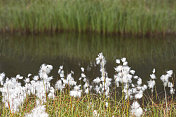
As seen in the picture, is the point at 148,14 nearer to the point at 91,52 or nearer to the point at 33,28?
the point at 91,52

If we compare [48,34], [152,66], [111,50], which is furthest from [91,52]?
[48,34]

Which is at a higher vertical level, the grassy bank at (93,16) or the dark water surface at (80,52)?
the grassy bank at (93,16)

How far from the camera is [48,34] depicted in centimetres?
1009

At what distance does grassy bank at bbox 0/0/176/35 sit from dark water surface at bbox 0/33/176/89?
464mm

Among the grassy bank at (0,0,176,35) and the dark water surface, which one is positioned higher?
the grassy bank at (0,0,176,35)

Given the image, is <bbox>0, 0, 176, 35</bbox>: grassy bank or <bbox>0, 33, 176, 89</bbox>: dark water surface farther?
<bbox>0, 0, 176, 35</bbox>: grassy bank

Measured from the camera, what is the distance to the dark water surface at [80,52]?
629 cm

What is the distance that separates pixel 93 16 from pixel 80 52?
96.2 inches

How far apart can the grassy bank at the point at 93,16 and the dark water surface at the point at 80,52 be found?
0.46 meters

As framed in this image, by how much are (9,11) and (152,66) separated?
6.05 metres

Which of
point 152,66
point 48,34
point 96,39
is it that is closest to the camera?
point 152,66

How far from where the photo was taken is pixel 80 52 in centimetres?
776

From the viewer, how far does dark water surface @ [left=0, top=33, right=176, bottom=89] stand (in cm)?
629

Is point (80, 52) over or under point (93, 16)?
under
